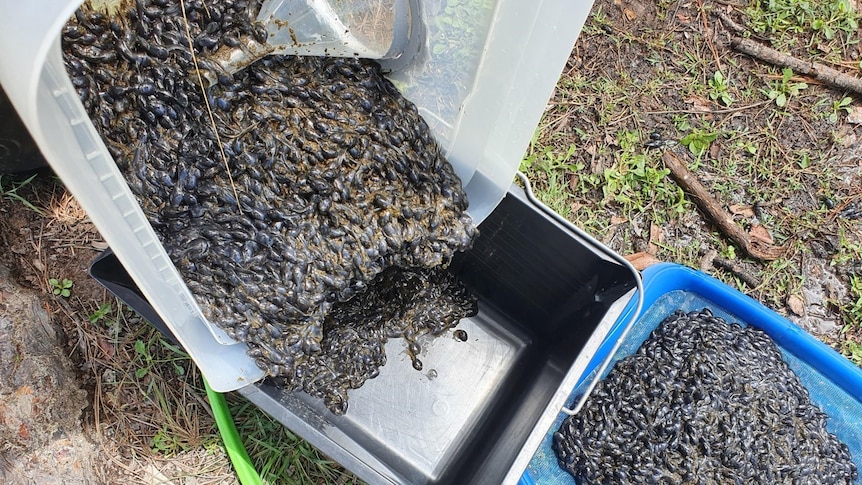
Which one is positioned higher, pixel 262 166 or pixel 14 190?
pixel 262 166

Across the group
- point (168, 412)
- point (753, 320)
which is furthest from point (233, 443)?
point (753, 320)

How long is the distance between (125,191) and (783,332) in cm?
311

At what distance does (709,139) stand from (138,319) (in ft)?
11.3

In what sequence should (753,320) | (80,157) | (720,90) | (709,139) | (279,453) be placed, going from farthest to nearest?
(720,90)
(709,139)
(753,320)
(279,453)
(80,157)

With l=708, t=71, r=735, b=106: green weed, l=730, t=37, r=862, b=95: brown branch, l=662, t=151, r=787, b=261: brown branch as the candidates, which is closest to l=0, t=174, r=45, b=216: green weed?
l=662, t=151, r=787, b=261: brown branch

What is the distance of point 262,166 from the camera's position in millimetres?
1826

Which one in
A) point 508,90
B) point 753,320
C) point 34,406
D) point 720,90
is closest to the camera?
point 508,90

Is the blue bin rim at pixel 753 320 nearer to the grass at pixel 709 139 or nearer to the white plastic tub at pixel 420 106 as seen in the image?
the grass at pixel 709 139

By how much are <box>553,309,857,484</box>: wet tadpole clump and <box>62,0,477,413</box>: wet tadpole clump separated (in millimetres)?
1360

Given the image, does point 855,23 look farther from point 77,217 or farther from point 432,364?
point 77,217

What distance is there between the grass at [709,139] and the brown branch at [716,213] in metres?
0.05

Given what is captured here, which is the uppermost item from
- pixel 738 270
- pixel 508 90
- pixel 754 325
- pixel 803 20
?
pixel 803 20

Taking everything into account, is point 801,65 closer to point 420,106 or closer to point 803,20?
point 803,20

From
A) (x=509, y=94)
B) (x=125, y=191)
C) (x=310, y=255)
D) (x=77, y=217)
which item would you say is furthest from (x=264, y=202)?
(x=77, y=217)
